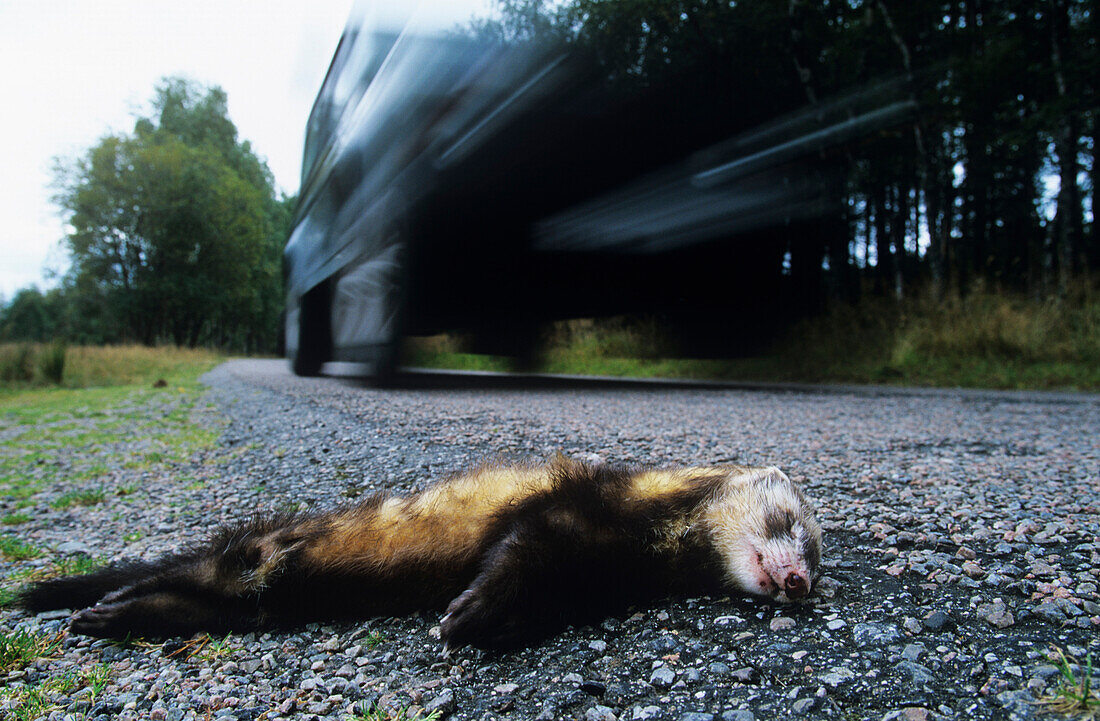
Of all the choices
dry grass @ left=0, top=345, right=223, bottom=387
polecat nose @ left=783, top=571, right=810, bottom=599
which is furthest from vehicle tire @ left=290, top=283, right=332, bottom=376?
polecat nose @ left=783, top=571, right=810, bottom=599

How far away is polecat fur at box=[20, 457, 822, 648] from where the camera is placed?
1715 mm

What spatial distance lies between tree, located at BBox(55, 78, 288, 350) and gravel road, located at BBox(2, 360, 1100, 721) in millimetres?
30922

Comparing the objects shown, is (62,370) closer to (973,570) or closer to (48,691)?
(48,691)

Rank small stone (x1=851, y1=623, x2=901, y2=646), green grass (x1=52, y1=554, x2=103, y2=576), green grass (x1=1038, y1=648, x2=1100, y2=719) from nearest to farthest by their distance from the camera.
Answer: green grass (x1=1038, y1=648, x2=1100, y2=719) → small stone (x1=851, y1=623, x2=901, y2=646) → green grass (x1=52, y1=554, x2=103, y2=576)

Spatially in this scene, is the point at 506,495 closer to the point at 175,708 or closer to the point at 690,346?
the point at 175,708

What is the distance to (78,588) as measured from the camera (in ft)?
6.23

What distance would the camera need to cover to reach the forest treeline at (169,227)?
2861 cm

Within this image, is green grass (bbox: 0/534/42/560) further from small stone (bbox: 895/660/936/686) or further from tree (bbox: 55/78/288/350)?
tree (bbox: 55/78/288/350)

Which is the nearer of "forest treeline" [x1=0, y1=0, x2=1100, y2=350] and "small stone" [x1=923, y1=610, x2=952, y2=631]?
"small stone" [x1=923, y1=610, x2=952, y2=631]

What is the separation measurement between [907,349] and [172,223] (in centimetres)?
3252

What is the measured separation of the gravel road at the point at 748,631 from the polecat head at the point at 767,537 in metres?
0.07

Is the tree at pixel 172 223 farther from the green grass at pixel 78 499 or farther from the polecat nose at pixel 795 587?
the polecat nose at pixel 795 587

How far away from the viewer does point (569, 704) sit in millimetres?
1323

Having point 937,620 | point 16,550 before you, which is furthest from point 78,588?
point 937,620
